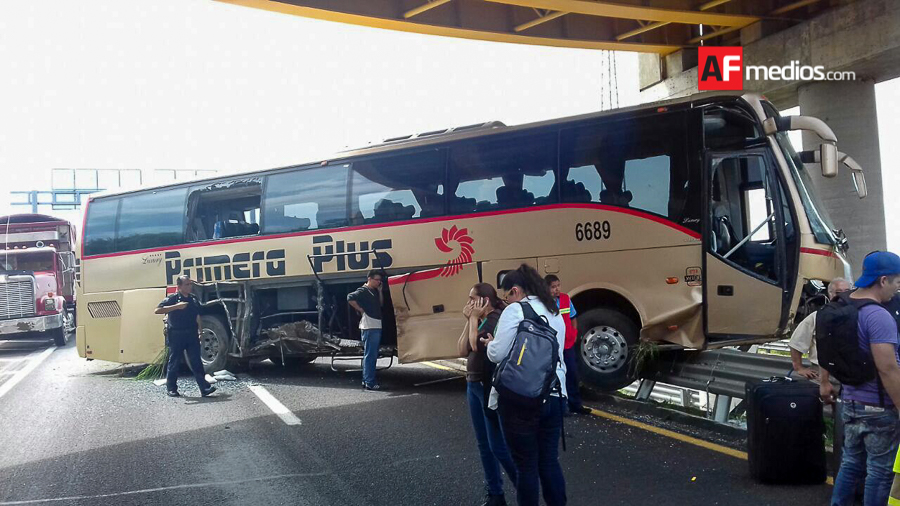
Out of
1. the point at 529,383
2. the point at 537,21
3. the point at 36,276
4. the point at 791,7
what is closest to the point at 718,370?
the point at 529,383

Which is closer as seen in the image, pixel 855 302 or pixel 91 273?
pixel 855 302

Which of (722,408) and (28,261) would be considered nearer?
(722,408)

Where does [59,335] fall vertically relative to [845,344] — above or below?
below

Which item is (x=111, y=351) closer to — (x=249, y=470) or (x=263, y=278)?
(x=263, y=278)

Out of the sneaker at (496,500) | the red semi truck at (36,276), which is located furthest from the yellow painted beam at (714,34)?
the red semi truck at (36,276)

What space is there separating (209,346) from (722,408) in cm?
896

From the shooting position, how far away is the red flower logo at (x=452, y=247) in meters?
11.1

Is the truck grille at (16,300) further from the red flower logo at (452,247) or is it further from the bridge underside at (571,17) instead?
the red flower logo at (452,247)

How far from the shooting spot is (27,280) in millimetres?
22625

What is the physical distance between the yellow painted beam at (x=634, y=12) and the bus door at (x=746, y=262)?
22.4 feet

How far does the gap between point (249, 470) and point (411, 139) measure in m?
6.27

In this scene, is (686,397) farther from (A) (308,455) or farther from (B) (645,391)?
(A) (308,455)

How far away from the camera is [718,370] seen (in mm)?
8953

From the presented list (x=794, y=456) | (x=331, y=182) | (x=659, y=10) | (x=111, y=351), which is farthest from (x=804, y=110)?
(x=111, y=351)
